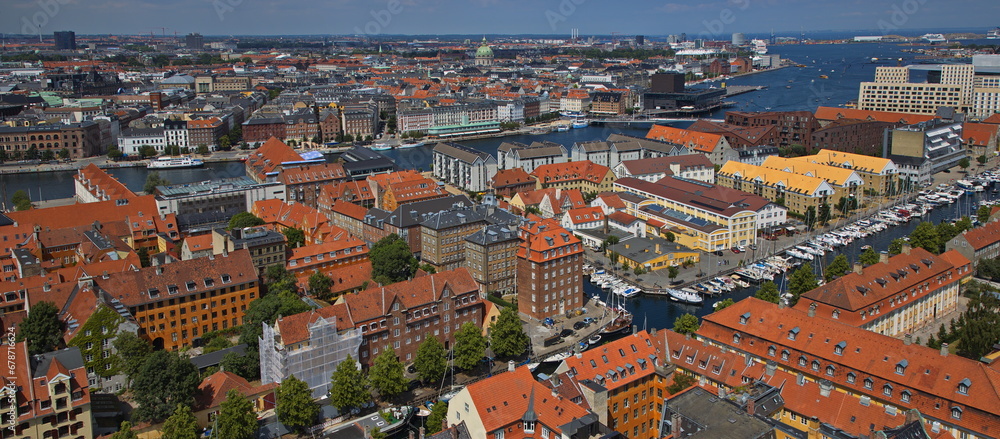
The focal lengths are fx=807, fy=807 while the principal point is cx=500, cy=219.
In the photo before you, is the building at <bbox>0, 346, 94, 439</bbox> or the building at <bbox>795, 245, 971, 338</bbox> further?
the building at <bbox>795, 245, 971, 338</bbox>

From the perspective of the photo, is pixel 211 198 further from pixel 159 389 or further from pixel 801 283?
pixel 801 283

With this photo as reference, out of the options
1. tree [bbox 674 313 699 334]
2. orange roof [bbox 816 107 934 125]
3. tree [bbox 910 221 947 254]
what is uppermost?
orange roof [bbox 816 107 934 125]

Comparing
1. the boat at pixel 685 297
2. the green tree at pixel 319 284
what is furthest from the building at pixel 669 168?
the green tree at pixel 319 284

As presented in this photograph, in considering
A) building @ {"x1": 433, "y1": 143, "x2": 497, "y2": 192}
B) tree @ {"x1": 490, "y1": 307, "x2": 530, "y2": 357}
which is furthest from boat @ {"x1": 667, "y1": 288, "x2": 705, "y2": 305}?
building @ {"x1": 433, "y1": 143, "x2": 497, "y2": 192}

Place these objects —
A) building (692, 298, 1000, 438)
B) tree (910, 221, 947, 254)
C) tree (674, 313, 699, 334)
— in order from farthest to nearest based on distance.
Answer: tree (910, 221, 947, 254) < tree (674, 313, 699, 334) < building (692, 298, 1000, 438)

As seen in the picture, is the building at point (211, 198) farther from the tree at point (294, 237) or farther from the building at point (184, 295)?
the building at point (184, 295)

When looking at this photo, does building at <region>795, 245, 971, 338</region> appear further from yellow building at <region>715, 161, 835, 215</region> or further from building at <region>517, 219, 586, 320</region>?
yellow building at <region>715, 161, 835, 215</region>

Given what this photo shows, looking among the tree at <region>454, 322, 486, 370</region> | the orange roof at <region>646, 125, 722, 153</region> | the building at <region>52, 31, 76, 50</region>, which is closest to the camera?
the tree at <region>454, 322, 486, 370</region>
